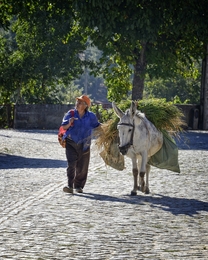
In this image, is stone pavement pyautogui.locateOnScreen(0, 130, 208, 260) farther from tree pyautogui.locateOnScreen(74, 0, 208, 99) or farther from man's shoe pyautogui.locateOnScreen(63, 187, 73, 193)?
tree pyautogui.locateOnScreen(74, 0, 208, 99)

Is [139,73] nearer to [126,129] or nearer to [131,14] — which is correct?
[131,14]

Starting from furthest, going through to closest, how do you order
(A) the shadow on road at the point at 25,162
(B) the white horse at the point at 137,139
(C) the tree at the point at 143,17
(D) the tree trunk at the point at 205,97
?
1. (D) the tree trunk at the point at 205,97
2. (C) the tree at the point at 143,17
3. (A) the shadow on road at the point at 25,162
4. (B) the white horse at the point at 137,139

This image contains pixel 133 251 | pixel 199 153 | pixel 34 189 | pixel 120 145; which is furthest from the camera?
pixel 199 153

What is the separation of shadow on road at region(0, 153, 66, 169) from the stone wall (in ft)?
79.7

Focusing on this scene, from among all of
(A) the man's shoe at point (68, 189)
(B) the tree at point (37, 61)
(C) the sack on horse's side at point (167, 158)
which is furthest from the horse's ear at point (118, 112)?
(B) the tree at point (37, 61)

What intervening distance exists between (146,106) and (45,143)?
17.7 metres

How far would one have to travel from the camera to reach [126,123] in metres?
14.3

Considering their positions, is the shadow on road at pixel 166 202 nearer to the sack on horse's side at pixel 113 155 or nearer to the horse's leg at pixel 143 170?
the horse's leg at pixel 143 170

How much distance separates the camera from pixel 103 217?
1137cm

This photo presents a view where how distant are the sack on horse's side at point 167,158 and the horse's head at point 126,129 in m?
1.06

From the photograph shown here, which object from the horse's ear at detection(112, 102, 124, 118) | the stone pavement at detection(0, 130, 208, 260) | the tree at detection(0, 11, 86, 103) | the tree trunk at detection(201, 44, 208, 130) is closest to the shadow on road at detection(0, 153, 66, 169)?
the stone pavement at detection(0, 130, 208, 260)

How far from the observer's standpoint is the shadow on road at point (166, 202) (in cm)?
1227

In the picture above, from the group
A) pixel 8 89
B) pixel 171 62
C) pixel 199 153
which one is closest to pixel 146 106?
pixel 199 153

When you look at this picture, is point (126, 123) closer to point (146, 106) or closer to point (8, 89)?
point (146, 106)
